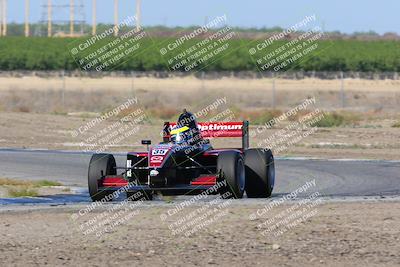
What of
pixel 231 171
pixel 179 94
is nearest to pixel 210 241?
pixel 231 171

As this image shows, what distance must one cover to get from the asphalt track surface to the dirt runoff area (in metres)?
6.20

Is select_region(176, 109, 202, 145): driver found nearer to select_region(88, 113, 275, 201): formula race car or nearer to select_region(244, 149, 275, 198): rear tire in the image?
select_region(88, 113, 275, 201): formula race car

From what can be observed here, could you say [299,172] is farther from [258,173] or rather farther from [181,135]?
[181,135]

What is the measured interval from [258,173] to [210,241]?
7.60m

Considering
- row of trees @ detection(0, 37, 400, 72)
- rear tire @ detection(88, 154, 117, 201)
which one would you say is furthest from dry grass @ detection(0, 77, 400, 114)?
rear tire @ detection(88, 154, 117, 201)

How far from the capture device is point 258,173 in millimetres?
23062

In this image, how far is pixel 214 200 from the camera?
21.8 m

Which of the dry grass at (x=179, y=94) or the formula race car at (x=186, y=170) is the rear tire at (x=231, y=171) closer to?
the formula race car at (x=186, y=170)

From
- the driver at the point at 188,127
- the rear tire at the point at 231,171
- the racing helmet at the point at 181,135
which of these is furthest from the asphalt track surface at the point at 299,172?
the rear tire at the point at 231,171

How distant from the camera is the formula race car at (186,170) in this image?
862 inches

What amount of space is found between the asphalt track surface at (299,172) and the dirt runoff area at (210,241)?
6203 mm

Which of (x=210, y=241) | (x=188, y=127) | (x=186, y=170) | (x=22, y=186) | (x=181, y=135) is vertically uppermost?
(x=188, y=127)

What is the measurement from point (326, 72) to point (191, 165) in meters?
77.5

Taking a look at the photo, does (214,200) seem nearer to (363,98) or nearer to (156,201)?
(156,201)
